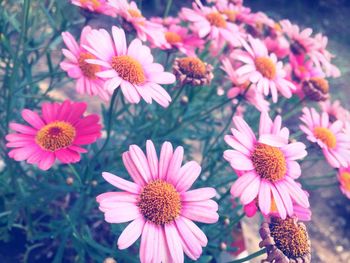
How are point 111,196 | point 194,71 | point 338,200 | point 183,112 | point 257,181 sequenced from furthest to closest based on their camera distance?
1. point 338,200
2. point 183,112
3. point 194,71
4. point 257,181
5. point 111,196

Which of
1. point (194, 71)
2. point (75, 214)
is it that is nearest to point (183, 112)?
point (194, 71)

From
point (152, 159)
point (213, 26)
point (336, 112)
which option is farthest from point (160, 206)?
point (336, 112)

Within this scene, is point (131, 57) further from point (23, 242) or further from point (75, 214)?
point (23, 242)

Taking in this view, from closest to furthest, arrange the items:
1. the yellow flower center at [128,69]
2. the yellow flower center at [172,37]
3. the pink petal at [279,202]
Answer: the pink petal at [279,202] → the yellow flower center at [128,69] → the yellow flower center at [172,37]

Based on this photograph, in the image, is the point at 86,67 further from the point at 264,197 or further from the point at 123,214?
the point at 264,197

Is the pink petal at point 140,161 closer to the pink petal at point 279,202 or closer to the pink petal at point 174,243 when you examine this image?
the pink petal at point 174,243

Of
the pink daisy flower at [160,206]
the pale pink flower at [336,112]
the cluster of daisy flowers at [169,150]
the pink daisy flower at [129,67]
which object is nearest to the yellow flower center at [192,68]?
the cluster of daisy flowers at [169,150]

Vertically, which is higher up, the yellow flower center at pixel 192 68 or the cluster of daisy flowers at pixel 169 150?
the yellow flower center at pixel 192 68
